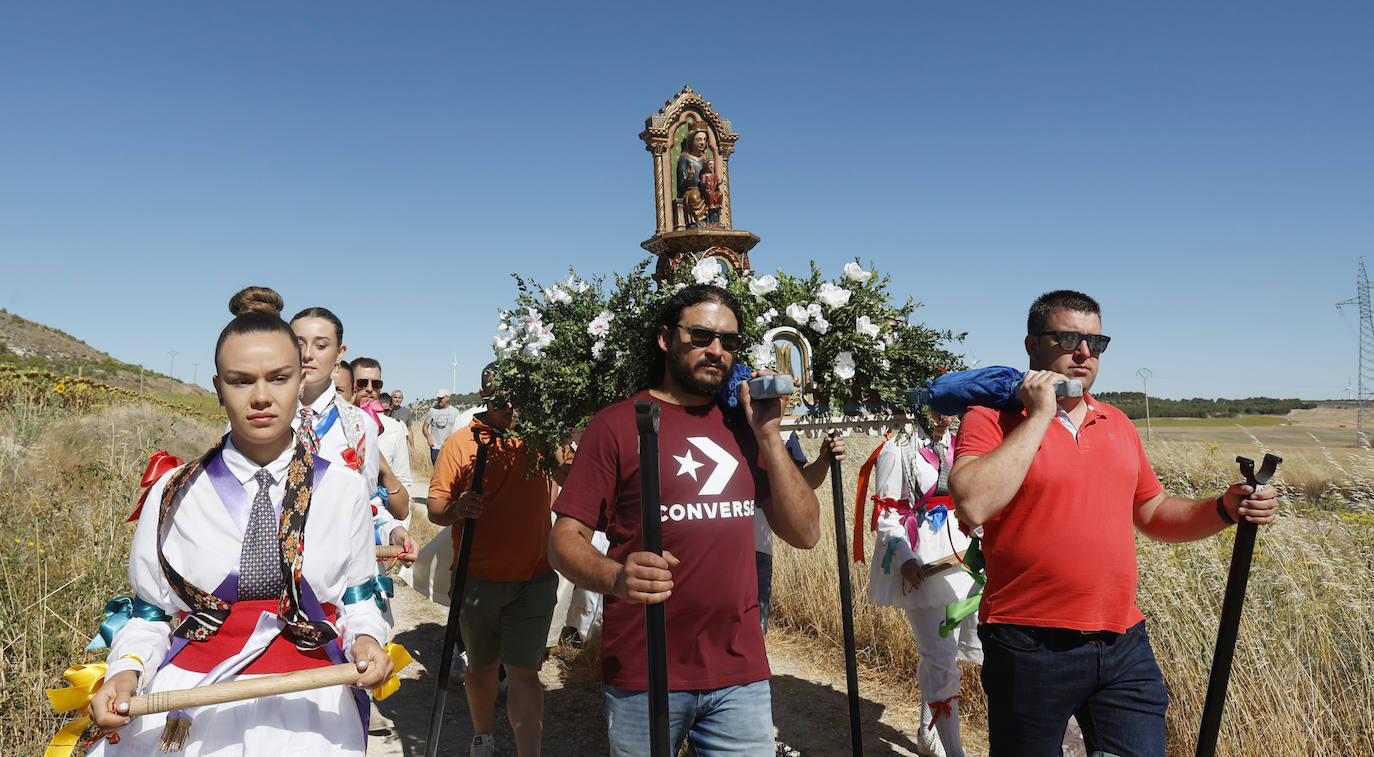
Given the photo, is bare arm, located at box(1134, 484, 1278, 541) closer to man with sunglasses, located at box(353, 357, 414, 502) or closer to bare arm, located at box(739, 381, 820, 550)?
bare arm, located at box(739, 381, 820, 550)

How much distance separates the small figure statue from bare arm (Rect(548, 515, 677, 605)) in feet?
13.8

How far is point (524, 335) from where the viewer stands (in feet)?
14.2

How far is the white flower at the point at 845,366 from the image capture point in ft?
11.7

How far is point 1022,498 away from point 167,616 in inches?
111

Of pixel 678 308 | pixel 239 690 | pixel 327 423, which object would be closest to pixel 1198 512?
pixel 678 308

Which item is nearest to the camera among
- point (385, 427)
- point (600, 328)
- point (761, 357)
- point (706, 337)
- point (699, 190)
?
point (706, 337)

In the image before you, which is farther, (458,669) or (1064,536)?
(458,669)

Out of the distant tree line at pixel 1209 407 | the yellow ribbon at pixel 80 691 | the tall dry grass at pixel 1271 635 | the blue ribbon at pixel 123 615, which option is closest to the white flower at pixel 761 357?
the blue ribbon at pixel 123 615

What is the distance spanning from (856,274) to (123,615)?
298 cm

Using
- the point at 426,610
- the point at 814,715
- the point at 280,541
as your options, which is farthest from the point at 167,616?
the point at 426,610

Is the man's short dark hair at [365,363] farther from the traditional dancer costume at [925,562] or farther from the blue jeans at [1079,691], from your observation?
the blue jeans at [1079,691]

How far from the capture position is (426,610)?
8641 mm

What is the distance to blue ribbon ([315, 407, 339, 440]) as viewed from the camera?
4078mm

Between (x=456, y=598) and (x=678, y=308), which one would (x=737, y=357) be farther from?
(x=456, y=598)
